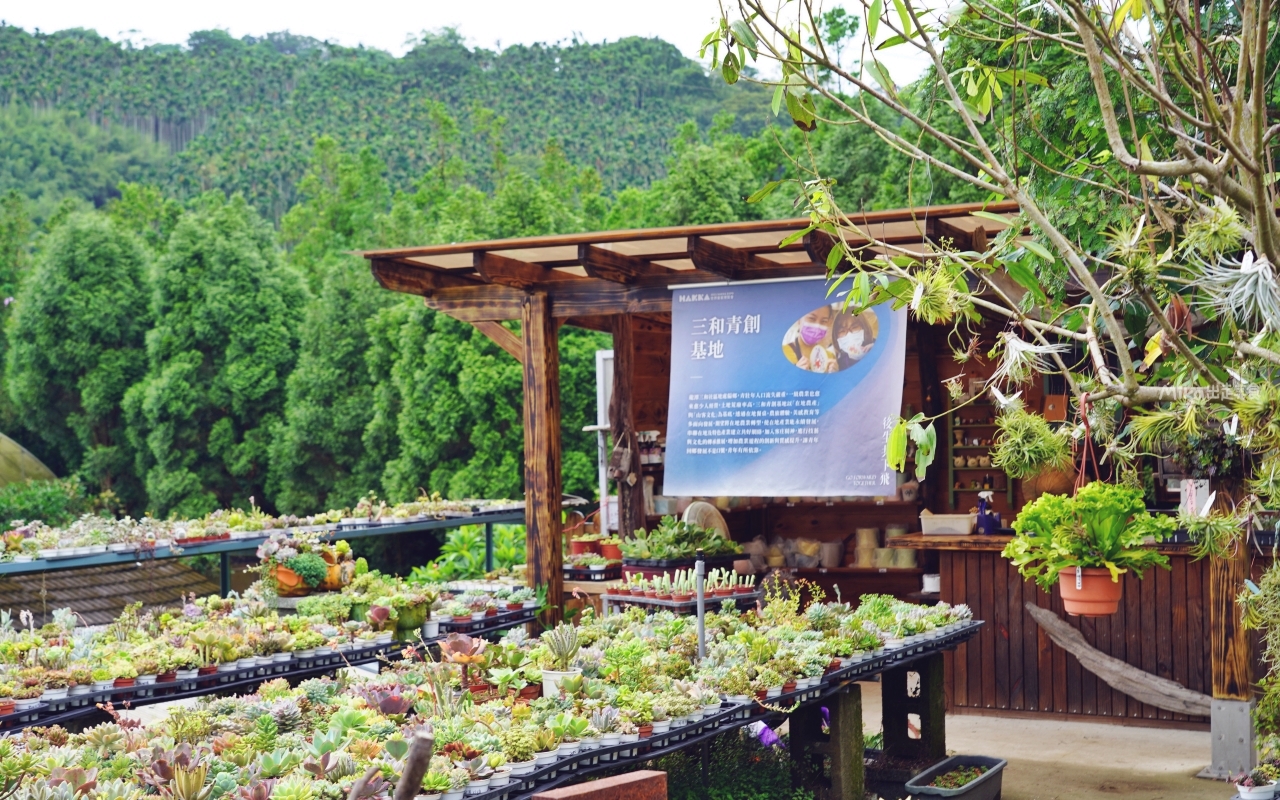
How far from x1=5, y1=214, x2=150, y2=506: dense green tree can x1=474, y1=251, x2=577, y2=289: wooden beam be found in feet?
54.4

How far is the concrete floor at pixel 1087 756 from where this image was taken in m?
7.31

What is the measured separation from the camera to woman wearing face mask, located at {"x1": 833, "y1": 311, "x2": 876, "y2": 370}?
335 inches

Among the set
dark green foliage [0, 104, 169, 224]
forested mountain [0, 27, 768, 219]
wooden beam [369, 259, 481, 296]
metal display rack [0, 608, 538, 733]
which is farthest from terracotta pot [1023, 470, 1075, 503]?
dark green foliage [0, 104, 169, 224]

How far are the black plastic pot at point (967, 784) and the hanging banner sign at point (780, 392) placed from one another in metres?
1.93

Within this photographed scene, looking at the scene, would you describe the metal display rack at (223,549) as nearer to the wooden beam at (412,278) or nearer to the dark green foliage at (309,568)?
the dark green foliage at (309,568)

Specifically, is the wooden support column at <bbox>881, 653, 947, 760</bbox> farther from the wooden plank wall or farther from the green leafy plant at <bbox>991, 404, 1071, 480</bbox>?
the green leafy plant at <bbox>991, 404, 1071, 480</bbox>

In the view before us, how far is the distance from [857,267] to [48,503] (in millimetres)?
19456

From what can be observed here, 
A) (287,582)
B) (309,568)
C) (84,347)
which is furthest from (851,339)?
(84,347)

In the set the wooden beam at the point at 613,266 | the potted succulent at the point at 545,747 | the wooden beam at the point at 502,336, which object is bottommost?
the potted succulent at the point at 545,747

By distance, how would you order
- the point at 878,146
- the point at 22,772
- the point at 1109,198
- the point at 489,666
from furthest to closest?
1. the point at 878,146
2. the point at 1109,198
3. the point at 489,666
4. the point at 22,772

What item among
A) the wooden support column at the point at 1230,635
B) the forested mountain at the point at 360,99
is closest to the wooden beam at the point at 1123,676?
the wooden support column at the point at 1230,635

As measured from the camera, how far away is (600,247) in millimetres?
8555

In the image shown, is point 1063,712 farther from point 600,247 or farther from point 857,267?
point 857,267

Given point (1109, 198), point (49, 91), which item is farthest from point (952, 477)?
point (49, 91)
